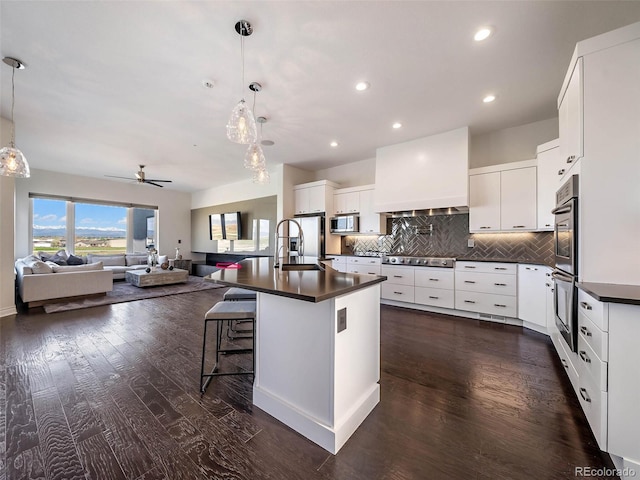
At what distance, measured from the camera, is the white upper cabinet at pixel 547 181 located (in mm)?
3010

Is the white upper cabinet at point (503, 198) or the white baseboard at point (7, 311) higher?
the white upper cabinet at point (503, 198)

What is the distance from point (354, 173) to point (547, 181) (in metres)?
3.27

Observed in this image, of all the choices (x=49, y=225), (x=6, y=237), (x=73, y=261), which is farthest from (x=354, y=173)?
(x=49, y=225)

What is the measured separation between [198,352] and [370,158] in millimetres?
4574

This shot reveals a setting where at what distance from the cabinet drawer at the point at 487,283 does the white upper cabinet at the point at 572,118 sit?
5.93 feet

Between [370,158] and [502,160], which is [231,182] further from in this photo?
[502,160]

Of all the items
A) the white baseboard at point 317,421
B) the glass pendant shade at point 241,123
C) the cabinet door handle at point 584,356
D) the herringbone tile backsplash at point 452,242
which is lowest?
the white baseboard at point 317,421

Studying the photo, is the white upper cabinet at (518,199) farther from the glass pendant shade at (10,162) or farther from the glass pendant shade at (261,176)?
the glass pendant shade at (10,162)

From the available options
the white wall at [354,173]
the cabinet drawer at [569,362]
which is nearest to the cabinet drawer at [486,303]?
the cabinet drawer at [569,362]

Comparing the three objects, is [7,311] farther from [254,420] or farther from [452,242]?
[452,242]

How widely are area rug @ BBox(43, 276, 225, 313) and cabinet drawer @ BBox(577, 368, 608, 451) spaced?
148 inches

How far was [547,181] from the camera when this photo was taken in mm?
3111

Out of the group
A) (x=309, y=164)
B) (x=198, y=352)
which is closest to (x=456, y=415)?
(x=198, y=352)

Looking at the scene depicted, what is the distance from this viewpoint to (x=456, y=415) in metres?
1.65
